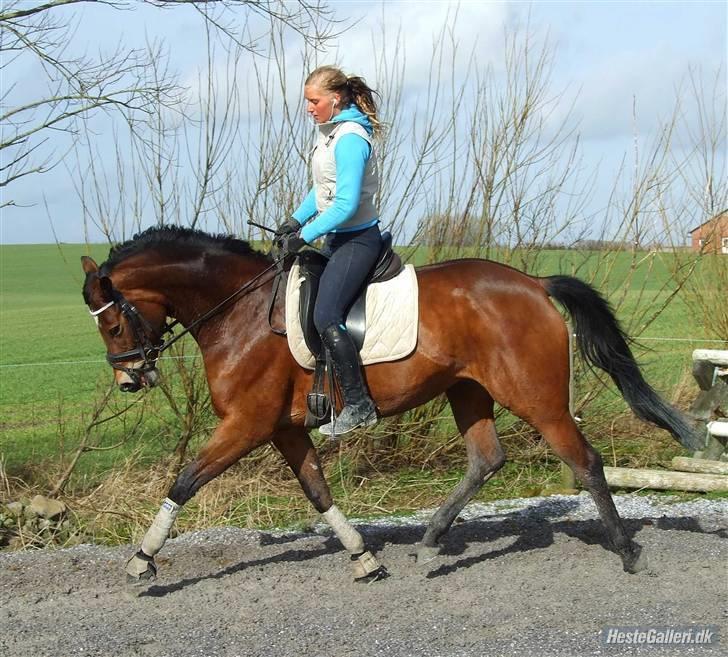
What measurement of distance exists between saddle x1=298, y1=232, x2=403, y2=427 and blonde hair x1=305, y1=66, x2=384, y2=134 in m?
0.83

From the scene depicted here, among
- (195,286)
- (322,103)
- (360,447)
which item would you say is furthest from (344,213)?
(360,447)

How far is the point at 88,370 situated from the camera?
19.3 meters

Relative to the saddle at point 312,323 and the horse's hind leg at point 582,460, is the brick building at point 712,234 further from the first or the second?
the saddle at point 312,323

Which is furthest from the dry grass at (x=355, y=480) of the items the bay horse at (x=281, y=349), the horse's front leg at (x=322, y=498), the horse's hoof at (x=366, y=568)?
the bay horse at (x=281, y=349)

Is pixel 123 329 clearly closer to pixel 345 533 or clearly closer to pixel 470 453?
pixel 345 533

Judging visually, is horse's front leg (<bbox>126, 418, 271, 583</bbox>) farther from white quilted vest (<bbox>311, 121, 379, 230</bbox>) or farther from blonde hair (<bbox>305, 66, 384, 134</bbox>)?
blonde hair (<bbox>305, 66, 384, 134</bbox>)

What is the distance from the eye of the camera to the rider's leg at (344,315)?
5340 millimetres

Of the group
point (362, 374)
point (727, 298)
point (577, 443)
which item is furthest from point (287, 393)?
point (727, 298)

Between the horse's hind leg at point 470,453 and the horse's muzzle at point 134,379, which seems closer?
the horse's muzzle at point 134,379

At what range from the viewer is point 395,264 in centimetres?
568

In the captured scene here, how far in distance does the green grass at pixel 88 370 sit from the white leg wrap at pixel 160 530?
2.45 metres

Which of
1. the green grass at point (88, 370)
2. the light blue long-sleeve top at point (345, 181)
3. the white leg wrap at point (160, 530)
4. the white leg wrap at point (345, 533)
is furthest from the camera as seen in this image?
the green grass at point (88, 370)

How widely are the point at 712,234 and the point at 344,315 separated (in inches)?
236

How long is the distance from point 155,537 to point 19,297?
38432mm
